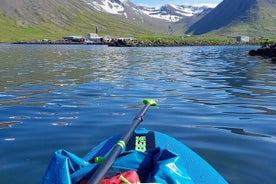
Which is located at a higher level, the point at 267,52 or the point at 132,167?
the point at 132,167

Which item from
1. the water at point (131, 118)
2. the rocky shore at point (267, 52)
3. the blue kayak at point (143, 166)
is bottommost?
the rocky shore at point (267, 52)

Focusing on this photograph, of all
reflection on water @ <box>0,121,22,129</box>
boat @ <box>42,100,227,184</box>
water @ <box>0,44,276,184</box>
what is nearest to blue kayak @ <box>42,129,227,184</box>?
boat @ <box>42,100,227,184</box>

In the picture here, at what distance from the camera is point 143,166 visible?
16.0 feet

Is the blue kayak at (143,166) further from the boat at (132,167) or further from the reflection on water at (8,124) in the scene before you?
the reflection on water at (8,124)

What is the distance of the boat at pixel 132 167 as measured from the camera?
165 inches

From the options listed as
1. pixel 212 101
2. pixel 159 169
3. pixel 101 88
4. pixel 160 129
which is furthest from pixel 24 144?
pixel 101 88

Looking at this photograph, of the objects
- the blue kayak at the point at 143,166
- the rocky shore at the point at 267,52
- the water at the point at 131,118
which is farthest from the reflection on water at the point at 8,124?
the rocky shore at the point at 267,52

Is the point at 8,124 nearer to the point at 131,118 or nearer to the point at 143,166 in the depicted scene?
the point at 131,118

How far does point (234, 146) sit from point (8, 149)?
17.3ft

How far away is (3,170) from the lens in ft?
24.0

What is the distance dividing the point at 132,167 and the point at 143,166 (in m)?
0.15

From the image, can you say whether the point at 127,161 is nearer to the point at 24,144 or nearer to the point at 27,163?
the point at 27,163

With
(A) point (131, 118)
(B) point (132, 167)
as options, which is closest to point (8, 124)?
(A) point (131, 118)

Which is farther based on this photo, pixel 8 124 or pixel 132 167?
pixel 8 124
